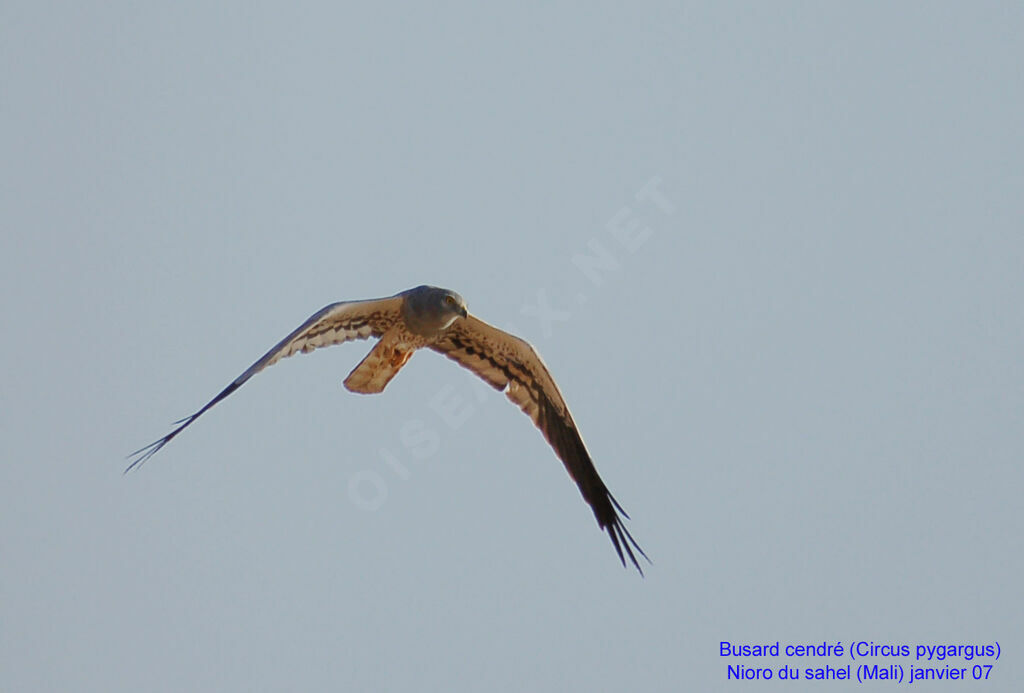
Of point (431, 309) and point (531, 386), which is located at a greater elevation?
point (431, 309)

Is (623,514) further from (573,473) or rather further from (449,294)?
(449,294)

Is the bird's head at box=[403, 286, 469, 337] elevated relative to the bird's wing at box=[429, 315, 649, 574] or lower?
elevated

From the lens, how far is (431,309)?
1225 centimetres

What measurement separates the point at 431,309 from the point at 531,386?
1391 mm

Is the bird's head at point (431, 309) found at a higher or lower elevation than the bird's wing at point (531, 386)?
higher

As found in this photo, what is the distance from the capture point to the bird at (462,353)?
12242 mm

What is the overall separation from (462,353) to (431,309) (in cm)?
92

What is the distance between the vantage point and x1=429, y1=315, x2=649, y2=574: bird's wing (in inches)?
503

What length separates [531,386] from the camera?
1302 centimetres

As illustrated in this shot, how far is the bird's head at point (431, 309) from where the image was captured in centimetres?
1222

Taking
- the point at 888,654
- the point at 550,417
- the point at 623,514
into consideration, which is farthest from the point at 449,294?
the point at 888,654

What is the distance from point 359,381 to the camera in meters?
12.4

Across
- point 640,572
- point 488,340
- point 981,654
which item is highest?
point 488,340

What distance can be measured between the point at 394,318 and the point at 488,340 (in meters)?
0.94
